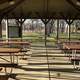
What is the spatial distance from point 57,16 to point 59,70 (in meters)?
8.41

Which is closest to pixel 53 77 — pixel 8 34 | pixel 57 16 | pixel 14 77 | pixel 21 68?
pixel 14 77

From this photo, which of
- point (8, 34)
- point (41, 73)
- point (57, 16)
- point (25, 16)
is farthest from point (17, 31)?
point (41, 73)

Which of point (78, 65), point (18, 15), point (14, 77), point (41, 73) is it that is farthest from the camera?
point (18, 15)

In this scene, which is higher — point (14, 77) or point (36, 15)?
point (36, 15)

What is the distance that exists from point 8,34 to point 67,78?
10911mm

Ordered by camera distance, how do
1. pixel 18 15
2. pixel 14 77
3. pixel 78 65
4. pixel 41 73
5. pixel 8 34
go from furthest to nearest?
pixel 8 34 < pixel 18 15 < pixel 78 65 < pixel 41 73 < pixel 14 77

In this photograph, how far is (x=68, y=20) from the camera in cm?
1662

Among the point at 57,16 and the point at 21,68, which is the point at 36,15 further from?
the point at 21,68

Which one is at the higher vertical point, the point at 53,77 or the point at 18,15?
the point at 18,15

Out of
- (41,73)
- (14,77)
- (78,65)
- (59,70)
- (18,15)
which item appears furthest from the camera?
(18,15)

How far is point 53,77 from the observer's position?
661 centimetres

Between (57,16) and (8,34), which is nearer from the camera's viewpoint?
(57,16)

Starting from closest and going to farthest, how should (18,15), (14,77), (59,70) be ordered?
(14,77), (59,70), (18,15)

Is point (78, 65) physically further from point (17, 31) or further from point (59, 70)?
point (17, 31)
